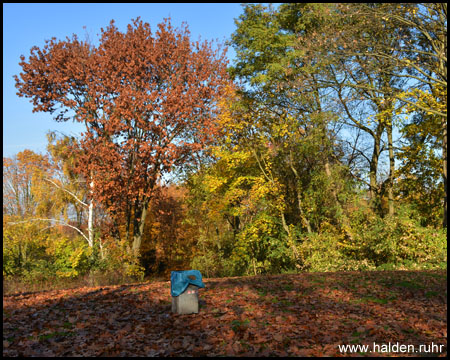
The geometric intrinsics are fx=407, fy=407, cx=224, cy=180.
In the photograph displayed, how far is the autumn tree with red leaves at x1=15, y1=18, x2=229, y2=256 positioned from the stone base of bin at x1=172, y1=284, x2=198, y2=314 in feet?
34.8

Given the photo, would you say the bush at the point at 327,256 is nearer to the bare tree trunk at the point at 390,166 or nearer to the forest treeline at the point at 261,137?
the forest treeline at the point at 261,137

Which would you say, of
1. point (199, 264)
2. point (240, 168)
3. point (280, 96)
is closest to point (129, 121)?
point (240, 168)

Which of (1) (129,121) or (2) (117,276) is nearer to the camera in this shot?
(2) (117,276)

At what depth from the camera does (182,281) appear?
27.0ft

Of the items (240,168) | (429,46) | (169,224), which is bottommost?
(169,224)

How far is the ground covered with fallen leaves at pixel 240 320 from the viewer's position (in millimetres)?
6016

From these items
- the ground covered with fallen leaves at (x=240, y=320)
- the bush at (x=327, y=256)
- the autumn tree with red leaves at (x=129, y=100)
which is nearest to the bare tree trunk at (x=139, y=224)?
the autumn tree with red leaves at (x=129, y=100)

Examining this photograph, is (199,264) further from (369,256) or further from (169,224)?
(369,256)

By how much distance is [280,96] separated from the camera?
18844 millimetres

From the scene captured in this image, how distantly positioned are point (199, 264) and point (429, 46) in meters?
16.2

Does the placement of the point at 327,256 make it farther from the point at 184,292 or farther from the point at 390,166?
the point at 184,292

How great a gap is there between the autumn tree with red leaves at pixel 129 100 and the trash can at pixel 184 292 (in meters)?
10.4

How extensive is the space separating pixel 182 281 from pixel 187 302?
42cm

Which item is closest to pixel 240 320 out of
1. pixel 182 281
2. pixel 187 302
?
pixel 187 302
